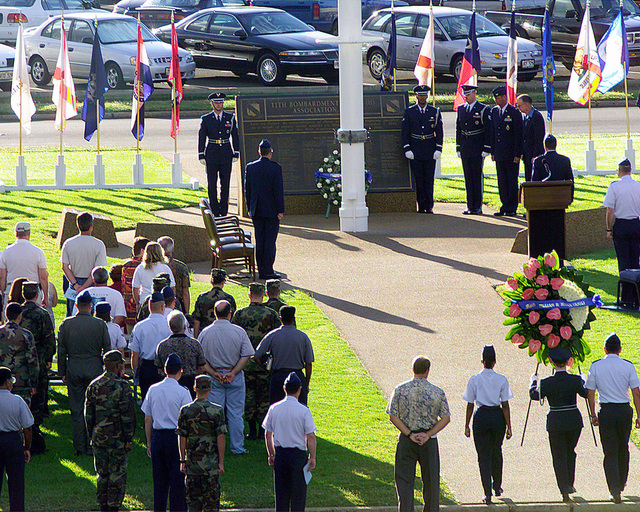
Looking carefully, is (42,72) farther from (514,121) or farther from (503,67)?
(514,121)

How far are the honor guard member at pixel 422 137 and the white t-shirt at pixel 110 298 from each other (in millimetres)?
9108

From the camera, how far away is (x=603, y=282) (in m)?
13.6

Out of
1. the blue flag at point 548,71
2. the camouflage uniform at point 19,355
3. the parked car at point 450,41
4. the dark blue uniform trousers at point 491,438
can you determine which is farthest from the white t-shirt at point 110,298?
the parked car at point 450,41

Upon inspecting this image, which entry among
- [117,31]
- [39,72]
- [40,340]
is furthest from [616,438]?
[39,72]

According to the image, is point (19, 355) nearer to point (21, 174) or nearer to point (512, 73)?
point (21, 174)

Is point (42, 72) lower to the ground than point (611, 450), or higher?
higher

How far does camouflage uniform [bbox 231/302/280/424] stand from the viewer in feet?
30.2

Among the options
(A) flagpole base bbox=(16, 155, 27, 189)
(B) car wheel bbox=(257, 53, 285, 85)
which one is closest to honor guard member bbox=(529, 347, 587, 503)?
(A) flagpole base bbox=(16, 155, 27, 189)

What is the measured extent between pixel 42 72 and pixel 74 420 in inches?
813

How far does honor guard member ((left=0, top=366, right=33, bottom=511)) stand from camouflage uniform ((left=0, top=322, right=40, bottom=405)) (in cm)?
80

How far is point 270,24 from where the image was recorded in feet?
90.2

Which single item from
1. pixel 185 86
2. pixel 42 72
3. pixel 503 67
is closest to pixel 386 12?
pixel 503 67

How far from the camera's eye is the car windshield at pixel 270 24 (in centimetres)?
2727

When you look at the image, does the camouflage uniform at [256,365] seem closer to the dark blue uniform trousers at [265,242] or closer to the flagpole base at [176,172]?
the dark blue uniform trousers at [265,242]
